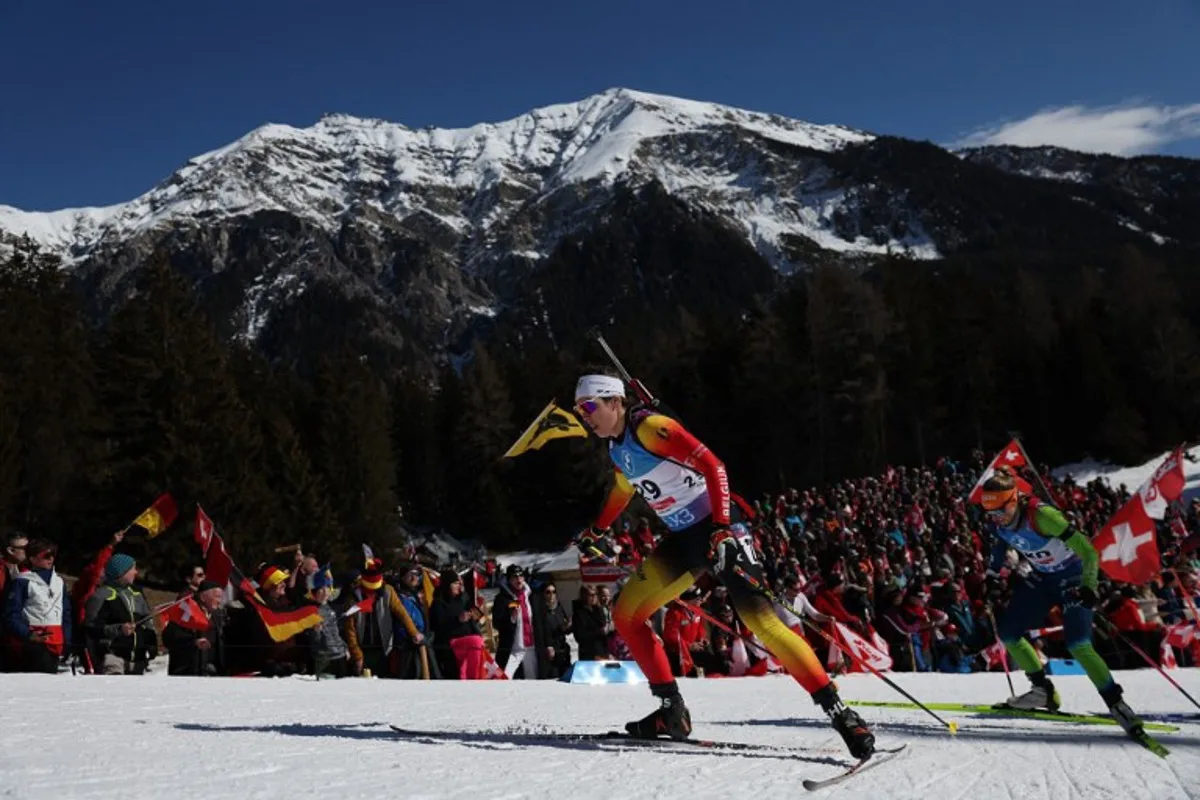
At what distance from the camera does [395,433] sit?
72.1m

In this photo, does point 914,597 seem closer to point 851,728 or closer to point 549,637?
point 549,637

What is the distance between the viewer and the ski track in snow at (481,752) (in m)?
4.12

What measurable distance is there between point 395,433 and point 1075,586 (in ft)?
219

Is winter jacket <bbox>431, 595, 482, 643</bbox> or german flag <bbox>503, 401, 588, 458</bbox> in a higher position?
german flag <bbox>503, 401, 588, 458</bbox>

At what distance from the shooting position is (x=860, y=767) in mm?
4629

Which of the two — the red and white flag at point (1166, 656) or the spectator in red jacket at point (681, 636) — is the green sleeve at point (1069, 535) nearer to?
the spectator in red jacket at point (681, 636)

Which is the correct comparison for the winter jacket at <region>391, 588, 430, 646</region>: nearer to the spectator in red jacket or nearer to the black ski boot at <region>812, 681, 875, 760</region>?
the spectator in red jacket

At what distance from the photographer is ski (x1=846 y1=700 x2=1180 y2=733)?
22.9 ft

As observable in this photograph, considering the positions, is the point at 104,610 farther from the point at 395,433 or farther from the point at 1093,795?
the point at 395,433

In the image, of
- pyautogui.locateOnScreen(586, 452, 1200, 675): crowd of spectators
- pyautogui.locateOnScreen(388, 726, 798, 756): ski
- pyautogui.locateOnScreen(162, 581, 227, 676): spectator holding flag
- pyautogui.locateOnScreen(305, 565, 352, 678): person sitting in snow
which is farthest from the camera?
pyautogui.locateOnScreen(586, 452, 1200, 675): crowd of spectators

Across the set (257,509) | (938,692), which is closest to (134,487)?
(257,509)

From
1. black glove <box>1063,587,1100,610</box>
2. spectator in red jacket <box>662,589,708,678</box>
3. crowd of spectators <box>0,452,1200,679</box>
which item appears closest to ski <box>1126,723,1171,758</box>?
black glove <box>1063,587,1100,610</box>

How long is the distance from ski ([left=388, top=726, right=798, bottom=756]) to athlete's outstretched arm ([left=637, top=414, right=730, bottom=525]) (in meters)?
1.30

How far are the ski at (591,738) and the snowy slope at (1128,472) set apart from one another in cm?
3946
